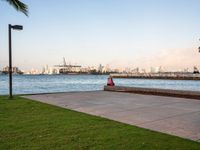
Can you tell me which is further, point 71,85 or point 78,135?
point 71,85

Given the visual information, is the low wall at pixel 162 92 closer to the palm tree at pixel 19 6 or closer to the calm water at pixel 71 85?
the palm tree at pixel 19 6

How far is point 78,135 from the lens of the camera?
229 inches

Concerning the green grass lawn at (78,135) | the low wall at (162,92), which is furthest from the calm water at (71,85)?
the green grass lawn at (78,135)

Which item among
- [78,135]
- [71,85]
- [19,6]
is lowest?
[71,85]

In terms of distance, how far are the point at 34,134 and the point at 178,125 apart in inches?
151

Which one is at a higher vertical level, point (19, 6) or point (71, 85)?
point (19, 6)

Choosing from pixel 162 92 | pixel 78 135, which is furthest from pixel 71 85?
pixel 78 135

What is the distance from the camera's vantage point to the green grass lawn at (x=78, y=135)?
199 inches

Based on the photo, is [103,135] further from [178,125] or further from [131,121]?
[178,125]

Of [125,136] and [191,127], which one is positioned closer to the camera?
[125,136]

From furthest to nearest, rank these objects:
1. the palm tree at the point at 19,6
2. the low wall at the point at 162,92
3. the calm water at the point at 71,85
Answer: the calm water at the point at 71,85, the low wall at the point at 162,92, the palm tree at the point at 19,6

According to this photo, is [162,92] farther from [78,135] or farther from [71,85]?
[71,85]

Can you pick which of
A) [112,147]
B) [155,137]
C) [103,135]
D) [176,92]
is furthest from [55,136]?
[176,92]

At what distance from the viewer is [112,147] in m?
5.00
